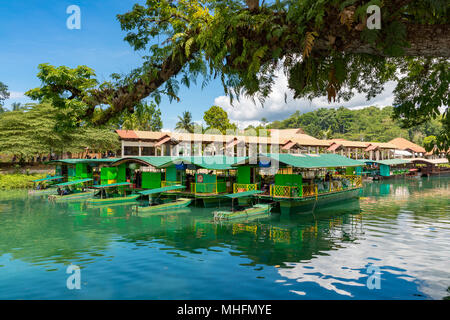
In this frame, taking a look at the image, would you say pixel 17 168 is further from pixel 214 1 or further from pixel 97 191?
pixel 214 1

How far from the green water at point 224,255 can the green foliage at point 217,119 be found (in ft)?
116

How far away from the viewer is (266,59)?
4719mm

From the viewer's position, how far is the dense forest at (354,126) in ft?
315

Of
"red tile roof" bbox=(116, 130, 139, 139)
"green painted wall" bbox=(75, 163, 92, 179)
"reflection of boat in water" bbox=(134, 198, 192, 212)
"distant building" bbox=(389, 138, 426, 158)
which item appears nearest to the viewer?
"reflection of boat in water" bbox=(134, 198, 192, 212)


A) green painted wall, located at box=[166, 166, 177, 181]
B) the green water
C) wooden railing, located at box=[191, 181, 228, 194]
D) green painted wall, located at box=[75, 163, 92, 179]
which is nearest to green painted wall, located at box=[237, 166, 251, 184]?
wooden railing, located at box=[191, 181, 228, 194]

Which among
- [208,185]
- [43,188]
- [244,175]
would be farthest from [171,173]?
[43,188]

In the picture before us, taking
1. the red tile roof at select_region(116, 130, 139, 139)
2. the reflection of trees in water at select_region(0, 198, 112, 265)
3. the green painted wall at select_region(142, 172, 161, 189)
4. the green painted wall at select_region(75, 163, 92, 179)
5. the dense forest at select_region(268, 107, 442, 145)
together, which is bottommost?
the reflection of trees in water at select_region(0, 198, 112, 265)

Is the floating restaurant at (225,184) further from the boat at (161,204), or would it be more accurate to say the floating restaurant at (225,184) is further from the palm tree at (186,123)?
the palm tree at (186,123)

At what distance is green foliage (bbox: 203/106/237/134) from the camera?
185ft

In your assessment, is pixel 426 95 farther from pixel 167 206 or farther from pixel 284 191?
pixel 167 206

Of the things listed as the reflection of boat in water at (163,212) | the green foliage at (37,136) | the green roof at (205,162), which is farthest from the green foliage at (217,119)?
the reflection of boat in water at (163,212)

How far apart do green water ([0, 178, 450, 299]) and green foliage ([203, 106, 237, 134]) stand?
3549 centimetres

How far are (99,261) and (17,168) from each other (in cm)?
4281

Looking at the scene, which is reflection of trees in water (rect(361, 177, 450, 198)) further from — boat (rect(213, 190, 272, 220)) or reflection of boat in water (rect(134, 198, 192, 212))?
reflection of boat in water (rect(134, 198, 192, 212))
